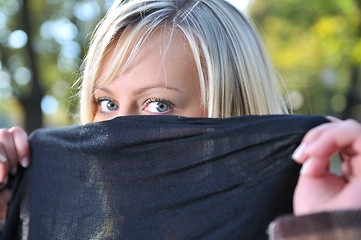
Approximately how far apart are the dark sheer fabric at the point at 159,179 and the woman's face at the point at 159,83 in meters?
0.22

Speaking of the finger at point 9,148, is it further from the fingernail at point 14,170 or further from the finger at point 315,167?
the finger at point 315,167

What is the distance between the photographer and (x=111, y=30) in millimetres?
1995

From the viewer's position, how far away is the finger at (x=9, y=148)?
1.76 metres

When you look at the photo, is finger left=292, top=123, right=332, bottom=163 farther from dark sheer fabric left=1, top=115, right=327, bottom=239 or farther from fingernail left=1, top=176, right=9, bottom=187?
fingernail left=1, top=176, right=9, bottom=187

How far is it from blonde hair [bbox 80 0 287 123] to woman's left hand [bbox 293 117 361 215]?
0.80 meters

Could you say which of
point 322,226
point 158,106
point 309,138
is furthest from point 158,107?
point 322,226

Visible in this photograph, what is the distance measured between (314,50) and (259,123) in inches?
645

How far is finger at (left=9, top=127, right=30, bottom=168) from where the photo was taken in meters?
1.83

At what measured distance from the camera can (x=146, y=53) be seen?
1775 mm

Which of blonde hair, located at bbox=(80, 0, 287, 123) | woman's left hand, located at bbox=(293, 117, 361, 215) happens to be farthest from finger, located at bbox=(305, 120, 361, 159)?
blonde hair, located at bbox=(80, 0, 287, 123)

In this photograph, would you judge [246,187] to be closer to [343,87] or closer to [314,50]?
[314,50]

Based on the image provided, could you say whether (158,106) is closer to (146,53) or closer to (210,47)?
(146,53)

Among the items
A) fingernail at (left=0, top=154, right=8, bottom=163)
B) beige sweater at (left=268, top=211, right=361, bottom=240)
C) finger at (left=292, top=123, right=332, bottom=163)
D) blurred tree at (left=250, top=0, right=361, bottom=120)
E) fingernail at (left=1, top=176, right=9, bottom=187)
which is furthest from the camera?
blurred tree at (left=250, top=0, right=361, bottom=120)

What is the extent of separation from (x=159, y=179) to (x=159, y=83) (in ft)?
1.47
